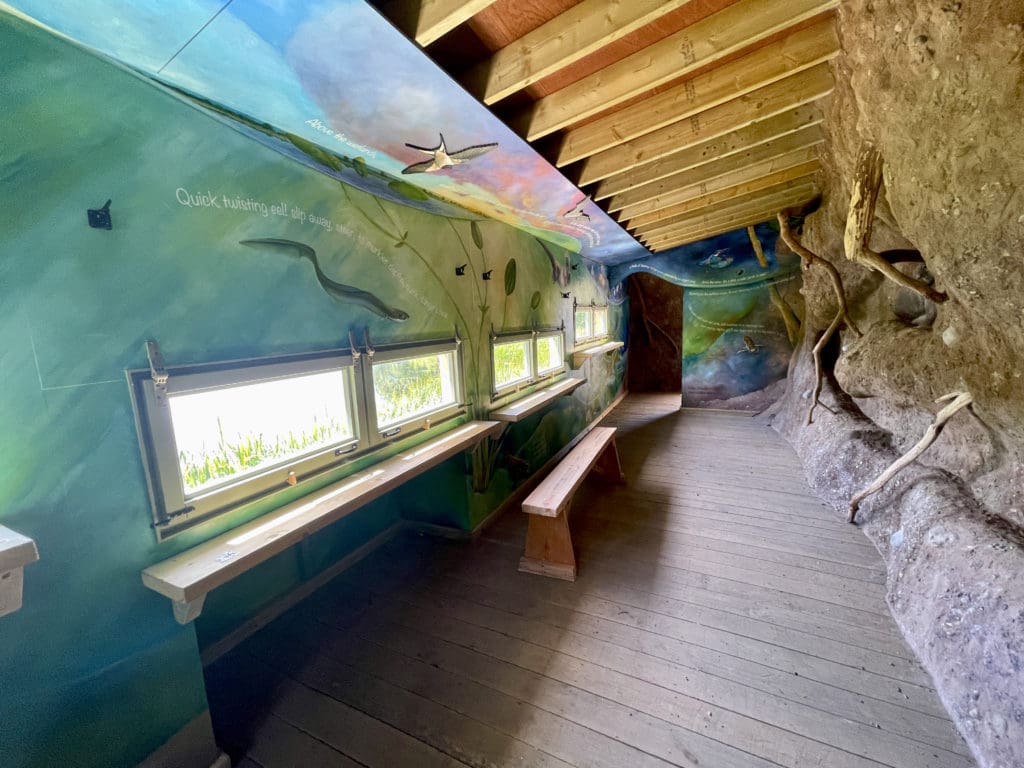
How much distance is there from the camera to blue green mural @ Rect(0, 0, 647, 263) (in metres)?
0.97

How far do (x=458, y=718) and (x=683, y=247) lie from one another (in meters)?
6.64

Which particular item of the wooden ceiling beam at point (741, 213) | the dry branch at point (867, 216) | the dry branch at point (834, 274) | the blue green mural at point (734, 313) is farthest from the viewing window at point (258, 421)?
the blue green mural at point (734, 313)

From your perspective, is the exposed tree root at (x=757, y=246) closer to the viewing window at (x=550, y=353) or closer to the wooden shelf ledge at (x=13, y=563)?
the viewing window at (x=550, y=353)

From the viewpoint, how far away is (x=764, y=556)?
2.61m

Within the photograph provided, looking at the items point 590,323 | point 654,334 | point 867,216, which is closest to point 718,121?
point 867,216

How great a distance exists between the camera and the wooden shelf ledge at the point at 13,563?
83 cm

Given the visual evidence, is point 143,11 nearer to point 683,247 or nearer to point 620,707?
point 620,707

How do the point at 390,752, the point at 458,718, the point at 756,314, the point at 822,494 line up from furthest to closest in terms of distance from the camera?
the point at 756,314
the point at 822,494
the point at 458,718
the point at 390,752

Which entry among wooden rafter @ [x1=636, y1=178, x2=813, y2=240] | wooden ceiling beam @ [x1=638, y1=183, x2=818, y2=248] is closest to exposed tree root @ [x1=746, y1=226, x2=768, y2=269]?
wooden ceiling beam @ [x1=638, y1=183, x2=818, y2=248]

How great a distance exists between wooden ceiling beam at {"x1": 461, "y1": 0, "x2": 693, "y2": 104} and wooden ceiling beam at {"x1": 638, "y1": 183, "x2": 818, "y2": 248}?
3.75 metres

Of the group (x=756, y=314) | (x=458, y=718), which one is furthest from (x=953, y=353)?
(x=756, y=314)

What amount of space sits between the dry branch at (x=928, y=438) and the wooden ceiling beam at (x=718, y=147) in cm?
199

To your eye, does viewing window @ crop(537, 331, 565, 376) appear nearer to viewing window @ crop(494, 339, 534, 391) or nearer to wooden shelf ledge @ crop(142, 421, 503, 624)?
viewing window @ crop(494, 339, 534, 391)

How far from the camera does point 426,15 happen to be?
1.15 metres
